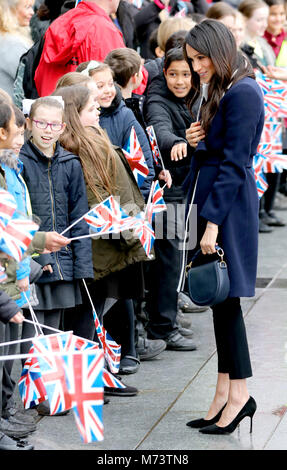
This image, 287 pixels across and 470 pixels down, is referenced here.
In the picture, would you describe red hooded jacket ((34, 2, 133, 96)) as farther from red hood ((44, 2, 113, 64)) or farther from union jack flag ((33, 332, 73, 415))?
union jack flag ((33, 332, 73, 415))

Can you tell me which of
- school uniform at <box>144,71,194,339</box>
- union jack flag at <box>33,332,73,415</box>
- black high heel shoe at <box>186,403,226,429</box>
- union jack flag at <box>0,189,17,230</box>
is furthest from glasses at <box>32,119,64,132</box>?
black high heel shoe at <box>186,403,226,429</box>

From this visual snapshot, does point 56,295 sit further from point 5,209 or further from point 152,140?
point 152,140

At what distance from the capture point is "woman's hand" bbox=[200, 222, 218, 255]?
474 centimetres

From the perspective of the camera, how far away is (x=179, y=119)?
670cm

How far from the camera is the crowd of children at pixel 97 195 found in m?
4.92

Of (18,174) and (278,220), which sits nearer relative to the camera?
(18,174)

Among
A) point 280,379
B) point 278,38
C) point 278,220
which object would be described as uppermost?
point 278,38

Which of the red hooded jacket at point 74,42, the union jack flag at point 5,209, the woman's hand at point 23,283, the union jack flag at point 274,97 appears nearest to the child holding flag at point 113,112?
the red hooded jacket at point 74,42

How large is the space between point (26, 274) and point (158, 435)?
1.05 metres

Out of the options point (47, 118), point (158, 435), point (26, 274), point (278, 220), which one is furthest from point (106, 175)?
point (278, 220)

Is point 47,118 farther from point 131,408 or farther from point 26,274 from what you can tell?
point 131,408

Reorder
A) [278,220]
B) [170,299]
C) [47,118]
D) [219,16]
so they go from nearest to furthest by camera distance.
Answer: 1. [47,118]
2. [170,299]
3. [219,16]
4. [278,220]

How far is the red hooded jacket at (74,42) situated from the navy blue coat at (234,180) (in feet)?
7.02

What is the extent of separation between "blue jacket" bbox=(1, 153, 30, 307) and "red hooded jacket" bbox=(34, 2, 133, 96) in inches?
80.2
